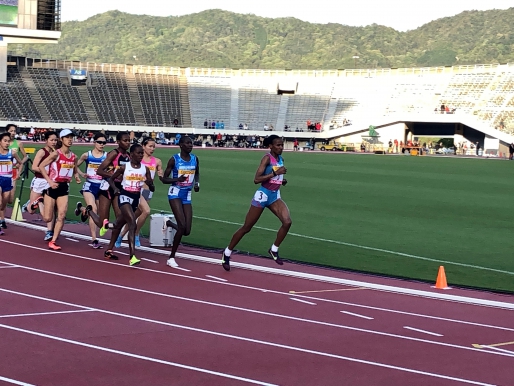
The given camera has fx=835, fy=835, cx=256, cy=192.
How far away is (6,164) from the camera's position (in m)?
14.5

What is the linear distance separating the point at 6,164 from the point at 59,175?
1.98 m

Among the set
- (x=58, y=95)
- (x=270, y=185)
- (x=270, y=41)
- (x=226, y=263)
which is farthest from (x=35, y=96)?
(x=270, y=41)

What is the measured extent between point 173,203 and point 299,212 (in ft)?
26.6

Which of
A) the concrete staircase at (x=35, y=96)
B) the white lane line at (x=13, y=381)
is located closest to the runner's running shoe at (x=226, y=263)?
the white lane line at (x=13, y=381)

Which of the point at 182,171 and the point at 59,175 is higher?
the point at 182,171

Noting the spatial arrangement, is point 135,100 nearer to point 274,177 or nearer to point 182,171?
point 182,171

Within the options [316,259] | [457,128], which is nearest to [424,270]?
[316,259]

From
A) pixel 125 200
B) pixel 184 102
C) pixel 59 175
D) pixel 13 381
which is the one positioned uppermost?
pixel 184 102

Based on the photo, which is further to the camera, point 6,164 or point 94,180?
point 6,164

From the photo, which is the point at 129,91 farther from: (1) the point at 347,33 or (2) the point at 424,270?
(1) the point at 347,33

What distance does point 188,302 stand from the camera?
941cm

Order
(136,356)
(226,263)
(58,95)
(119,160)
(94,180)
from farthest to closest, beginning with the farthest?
(58,95) < (94,180) < (119,160) < (226,263) < (136,356)

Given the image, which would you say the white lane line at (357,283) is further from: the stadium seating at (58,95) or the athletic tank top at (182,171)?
the stadium seating at (58,95)

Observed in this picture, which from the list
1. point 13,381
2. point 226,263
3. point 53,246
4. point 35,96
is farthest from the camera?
point 35,96
